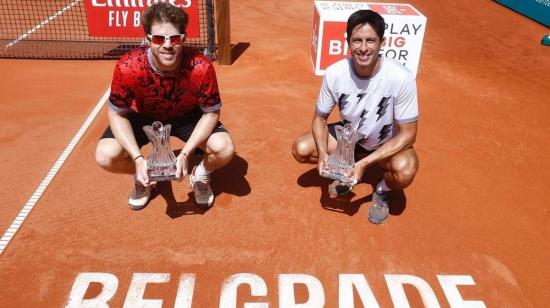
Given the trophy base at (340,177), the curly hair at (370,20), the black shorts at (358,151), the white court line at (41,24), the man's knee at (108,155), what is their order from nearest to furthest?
the curly hair at (370,20), the trophy base at (340,177), the man's knee at (108,155), the black shorts at (358,151), the white court line at (41,24)

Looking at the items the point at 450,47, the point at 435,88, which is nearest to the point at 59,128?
the point at 435,88

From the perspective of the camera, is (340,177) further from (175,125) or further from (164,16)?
(164,16)

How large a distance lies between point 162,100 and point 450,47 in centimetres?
785

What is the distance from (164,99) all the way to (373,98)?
68.5 inches

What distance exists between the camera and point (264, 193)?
4.49 meters

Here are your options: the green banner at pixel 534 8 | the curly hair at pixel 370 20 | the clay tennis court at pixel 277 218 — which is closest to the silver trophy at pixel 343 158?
the clay tennis court at pixel 277 218

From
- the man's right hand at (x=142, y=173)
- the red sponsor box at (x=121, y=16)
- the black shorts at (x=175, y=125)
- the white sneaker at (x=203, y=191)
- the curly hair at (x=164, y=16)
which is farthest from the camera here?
the red sponsor box at (x=121, y=16)

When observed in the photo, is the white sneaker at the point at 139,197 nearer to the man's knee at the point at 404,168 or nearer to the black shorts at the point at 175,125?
the black shorts at the point at 175,125

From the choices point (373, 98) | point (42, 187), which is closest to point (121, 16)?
point (42, 187)

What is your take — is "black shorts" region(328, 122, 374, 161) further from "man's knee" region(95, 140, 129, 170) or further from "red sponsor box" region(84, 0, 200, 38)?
"red sponsor box" region(84, 0, 200, 38)

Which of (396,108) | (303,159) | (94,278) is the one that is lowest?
(94,278)

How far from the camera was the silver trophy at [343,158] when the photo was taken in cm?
365

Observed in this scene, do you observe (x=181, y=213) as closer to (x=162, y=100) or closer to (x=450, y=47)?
(x=162, y=100)

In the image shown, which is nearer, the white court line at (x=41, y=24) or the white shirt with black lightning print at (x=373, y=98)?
the white shirt with black lightning print at (x=373, y=98)
